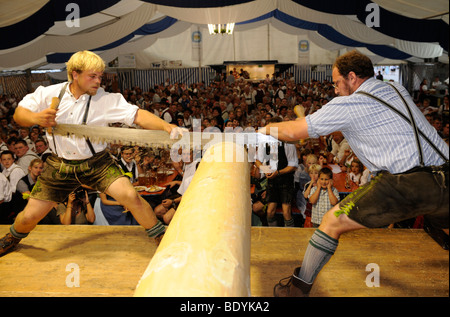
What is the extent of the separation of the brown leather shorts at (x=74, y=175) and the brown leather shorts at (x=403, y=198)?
1470mm

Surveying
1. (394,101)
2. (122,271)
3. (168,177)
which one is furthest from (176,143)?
(168,177)

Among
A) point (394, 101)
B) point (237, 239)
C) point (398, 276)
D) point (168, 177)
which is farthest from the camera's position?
point (168, 177)

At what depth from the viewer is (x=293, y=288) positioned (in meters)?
2.07

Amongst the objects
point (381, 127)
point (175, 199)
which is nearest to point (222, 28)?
point (175, 199)

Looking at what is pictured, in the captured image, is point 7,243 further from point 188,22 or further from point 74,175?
point 188,22

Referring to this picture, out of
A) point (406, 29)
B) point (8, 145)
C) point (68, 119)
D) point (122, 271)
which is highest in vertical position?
point (406, 29)

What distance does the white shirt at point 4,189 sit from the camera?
12.4ft

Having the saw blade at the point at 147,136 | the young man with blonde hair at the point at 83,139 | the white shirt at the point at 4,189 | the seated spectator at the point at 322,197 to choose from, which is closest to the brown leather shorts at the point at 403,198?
the saw blade at the point at 147,136

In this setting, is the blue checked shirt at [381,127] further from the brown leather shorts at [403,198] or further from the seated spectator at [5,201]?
the seated spectator at [5,201]

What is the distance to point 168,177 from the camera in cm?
487

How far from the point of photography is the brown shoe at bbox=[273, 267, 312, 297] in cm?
203

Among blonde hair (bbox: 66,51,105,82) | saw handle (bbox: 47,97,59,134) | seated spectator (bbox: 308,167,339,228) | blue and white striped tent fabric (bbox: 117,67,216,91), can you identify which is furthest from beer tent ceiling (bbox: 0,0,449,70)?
blue and white striped tent fabric (bbox: 117,67,216,91)
